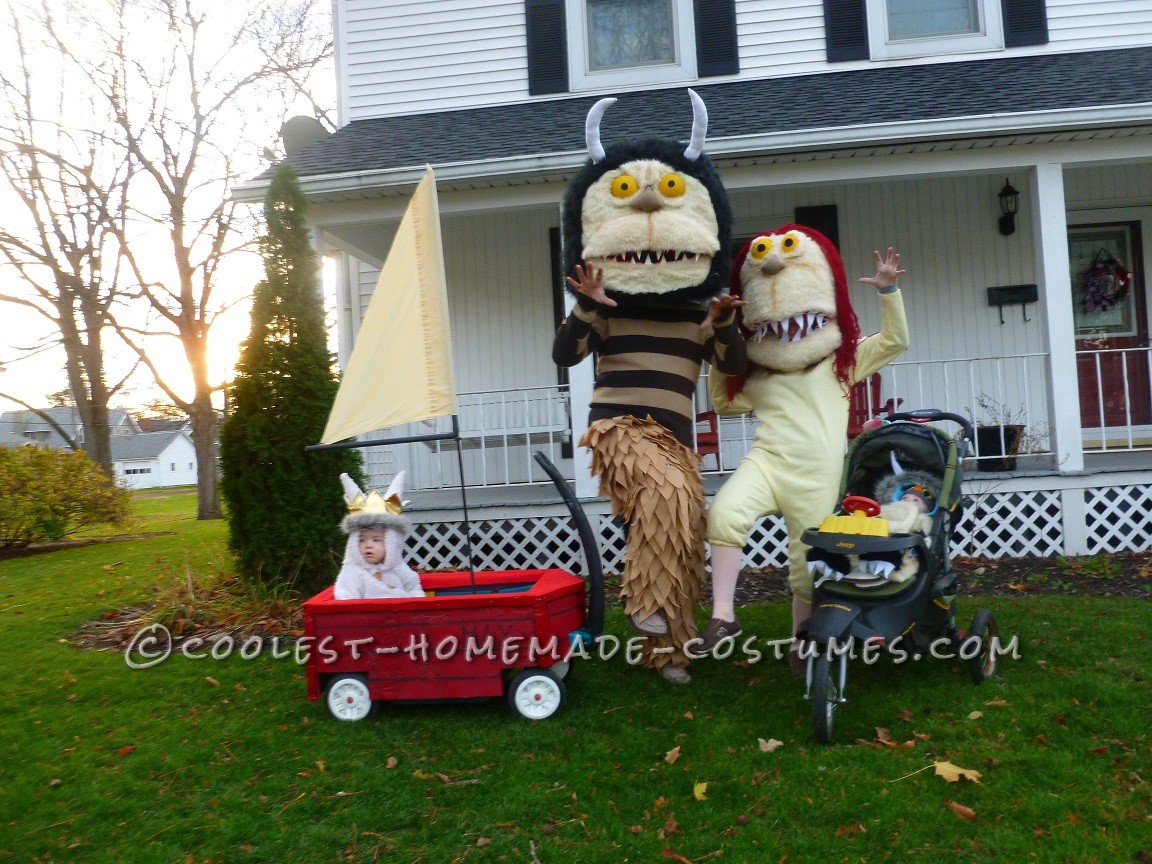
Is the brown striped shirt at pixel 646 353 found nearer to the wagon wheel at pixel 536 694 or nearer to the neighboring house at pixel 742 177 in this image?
the wagon wheel at pixel 536 694

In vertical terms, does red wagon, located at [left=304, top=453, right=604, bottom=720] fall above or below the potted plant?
below

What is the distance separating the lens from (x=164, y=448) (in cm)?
7112

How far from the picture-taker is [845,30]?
28.7 feet

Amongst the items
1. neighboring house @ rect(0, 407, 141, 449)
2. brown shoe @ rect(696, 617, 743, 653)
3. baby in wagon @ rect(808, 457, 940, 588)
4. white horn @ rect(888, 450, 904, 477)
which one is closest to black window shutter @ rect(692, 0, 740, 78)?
→ white horn @ rect(888, 450, 904, 477)

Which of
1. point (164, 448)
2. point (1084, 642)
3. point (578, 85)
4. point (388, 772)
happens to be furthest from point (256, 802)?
point (164, 448)

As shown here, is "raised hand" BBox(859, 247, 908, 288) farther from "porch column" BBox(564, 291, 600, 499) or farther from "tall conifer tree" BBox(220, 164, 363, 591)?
"tall conifer tree" BBox(220, 164, 363, 591)

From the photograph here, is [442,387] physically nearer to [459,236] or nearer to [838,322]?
[838,322]

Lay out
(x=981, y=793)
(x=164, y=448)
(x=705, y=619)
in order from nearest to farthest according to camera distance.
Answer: (x=981, y=793) → (x=705, y=619) → (x=164, y=448)

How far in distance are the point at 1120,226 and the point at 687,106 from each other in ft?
14.8

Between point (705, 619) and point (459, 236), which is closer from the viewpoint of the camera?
point (705, 619)

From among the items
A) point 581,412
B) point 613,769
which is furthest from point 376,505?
point 581,412

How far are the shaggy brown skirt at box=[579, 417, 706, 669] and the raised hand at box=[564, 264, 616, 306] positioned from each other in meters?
0.55

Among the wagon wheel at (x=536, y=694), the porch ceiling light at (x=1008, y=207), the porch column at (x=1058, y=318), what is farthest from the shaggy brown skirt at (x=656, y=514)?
the porch ceiling light at (x=1008, y=207)

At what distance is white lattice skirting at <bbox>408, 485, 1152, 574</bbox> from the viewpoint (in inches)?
260
